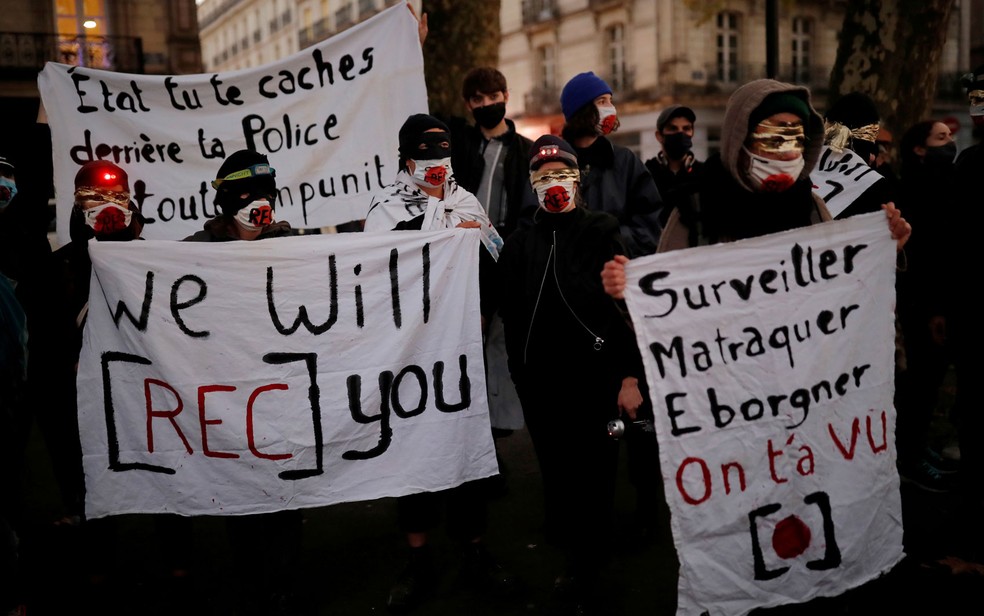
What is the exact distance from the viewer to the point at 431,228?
3.85 m

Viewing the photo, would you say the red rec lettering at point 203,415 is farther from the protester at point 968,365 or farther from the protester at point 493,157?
the protester at point 968,365

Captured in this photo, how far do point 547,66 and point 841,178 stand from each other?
3074cm

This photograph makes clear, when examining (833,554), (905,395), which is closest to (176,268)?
(833,554)

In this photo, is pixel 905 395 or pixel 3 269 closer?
pixel 3 269

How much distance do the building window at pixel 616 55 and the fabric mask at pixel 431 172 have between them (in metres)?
26.9

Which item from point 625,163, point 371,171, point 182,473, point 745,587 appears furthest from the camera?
point 371,171

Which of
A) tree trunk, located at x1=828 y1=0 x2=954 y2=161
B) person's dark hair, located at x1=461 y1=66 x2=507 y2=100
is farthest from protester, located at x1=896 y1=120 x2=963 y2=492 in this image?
tree trunk, located at x1=828 y1=0 x2=954 y2=161

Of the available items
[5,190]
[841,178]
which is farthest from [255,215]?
[841,178]

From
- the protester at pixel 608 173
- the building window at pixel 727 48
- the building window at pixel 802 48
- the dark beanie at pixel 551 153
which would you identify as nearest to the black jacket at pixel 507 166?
the protester at pixel 608 173

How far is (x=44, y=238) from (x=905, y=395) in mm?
4588

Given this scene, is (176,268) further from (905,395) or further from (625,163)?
(905,395)

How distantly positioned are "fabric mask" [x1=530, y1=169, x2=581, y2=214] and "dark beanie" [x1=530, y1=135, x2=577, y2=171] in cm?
4

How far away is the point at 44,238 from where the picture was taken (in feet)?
13.2

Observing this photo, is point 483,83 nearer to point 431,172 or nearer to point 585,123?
point 585,123
